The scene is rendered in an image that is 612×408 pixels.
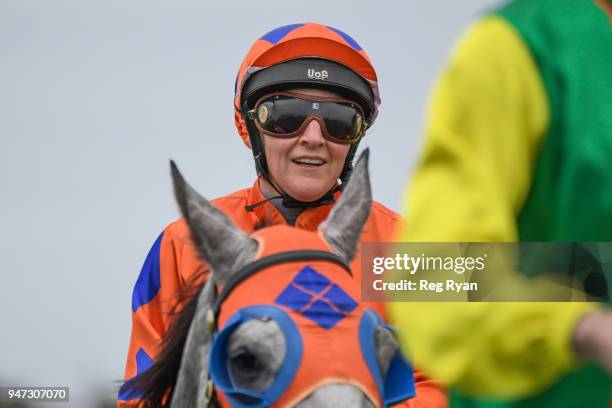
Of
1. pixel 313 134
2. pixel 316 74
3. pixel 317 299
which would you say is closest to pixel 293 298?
pixel 317 299

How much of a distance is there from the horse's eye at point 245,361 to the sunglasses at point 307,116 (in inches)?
95.2

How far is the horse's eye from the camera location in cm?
267

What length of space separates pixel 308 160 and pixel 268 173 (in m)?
0.28

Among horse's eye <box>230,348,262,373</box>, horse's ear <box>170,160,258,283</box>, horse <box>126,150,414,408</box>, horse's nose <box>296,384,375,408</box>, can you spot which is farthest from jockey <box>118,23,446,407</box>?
horse's nose <box>296,384,375,408</box>

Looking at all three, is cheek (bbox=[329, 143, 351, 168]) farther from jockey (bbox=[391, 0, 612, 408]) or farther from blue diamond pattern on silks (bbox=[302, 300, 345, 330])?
jockey (bbox=[391, 0, 612, 408])

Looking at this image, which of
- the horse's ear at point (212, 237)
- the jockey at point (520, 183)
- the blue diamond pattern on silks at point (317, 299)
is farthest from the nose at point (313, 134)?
the jockey at point (520, 183)

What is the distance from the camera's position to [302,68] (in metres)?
5.07

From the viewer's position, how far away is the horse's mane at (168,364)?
313 cm

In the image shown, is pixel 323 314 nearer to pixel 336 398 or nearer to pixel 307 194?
pixel 336 398

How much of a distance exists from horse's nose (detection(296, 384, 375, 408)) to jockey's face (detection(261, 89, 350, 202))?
2.50 meters

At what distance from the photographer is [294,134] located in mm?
5012

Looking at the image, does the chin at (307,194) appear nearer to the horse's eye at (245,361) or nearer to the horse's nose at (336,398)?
the horse's eye at (245,361)

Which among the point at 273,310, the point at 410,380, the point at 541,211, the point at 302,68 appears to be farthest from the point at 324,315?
the point at 302,68

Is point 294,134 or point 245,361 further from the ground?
point 294,134
